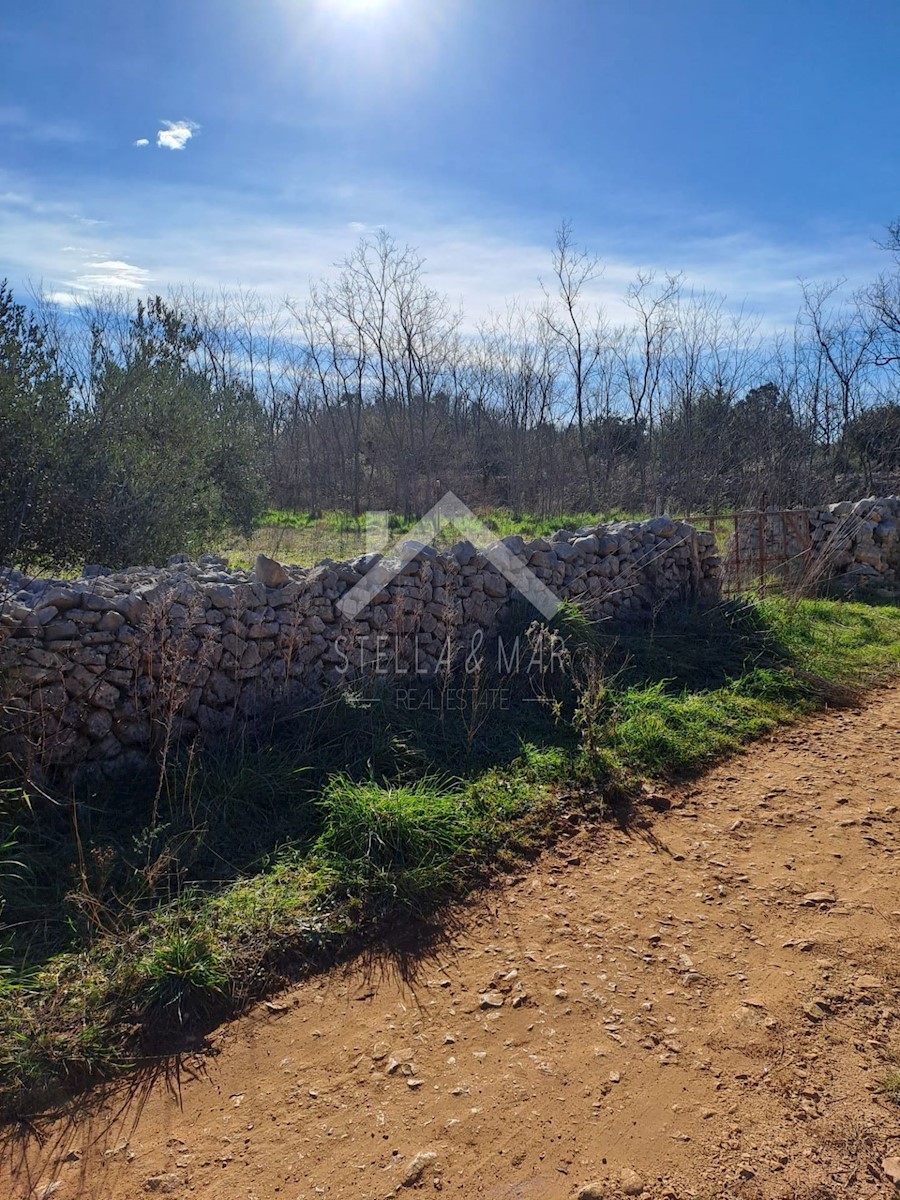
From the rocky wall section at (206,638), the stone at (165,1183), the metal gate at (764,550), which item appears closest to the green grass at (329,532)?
the metal gate at (764,550)

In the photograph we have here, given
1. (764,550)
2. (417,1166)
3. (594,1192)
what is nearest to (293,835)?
(417,1166)

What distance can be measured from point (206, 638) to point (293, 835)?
138 centimetres

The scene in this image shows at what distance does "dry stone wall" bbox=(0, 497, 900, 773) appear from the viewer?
13.1ft

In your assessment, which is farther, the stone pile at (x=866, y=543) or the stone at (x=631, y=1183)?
the stone pile at (x=866, y=543)

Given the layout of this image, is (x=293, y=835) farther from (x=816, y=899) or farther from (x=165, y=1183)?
(x=816, y=899)

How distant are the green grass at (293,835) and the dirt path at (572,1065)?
23cm

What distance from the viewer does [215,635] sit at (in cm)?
461

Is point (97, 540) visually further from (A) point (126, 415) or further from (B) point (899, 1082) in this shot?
(B) point (899, 1082)

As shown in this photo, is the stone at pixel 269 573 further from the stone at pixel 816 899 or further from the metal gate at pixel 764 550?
the metal gate at pixel 764 550

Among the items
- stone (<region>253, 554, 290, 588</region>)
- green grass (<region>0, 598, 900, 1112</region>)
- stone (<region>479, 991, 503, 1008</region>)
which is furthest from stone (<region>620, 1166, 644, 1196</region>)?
stone (<region>253, 554, 290, 588</region>)

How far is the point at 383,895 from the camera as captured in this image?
3461mm

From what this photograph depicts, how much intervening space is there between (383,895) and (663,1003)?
4.30ft

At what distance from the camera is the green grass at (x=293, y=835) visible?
2.80m

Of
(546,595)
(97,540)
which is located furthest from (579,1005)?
(97,540)
